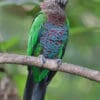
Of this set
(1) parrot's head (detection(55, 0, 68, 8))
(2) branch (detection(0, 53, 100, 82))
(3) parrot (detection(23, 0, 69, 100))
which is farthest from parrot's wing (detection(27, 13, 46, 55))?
(2) branch (detection(0, 53, 100, 82))

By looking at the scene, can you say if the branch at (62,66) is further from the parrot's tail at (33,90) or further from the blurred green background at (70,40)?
the blurred green background at (70,40)

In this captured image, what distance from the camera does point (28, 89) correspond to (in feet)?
9.78

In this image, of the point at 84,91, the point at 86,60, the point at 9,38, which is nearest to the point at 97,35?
the point at 86,60

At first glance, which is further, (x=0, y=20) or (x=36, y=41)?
(x=0, y=20)

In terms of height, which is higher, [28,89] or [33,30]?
[33,30]

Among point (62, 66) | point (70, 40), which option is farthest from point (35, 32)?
point (62, 66)

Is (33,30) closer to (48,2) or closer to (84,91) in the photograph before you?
(48,2)

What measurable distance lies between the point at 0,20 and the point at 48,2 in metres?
0.54

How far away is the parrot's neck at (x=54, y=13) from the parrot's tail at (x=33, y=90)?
Result: 0.38m

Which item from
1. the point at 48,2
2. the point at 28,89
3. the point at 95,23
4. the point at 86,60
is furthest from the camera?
the point at 95,23

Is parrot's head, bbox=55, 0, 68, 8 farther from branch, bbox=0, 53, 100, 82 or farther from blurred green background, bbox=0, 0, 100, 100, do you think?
branch, bbox=0, 53, 100, 82

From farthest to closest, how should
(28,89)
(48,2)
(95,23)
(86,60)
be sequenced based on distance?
(95,23) < (86,60) < (48,2) < (28,89)

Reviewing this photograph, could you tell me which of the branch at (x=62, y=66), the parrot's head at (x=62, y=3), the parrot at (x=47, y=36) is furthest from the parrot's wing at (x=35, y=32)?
the branch at (x=62, y=66)

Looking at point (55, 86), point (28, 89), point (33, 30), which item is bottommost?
point (55, 86)
